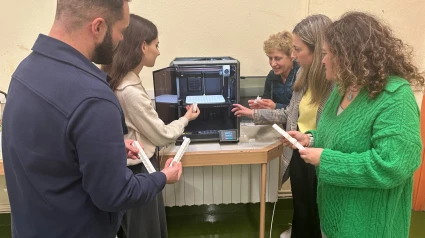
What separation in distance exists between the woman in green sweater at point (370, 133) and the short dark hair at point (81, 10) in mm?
645

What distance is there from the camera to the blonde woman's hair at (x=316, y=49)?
4.63 feet

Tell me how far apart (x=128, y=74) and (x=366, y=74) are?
0.84 metres

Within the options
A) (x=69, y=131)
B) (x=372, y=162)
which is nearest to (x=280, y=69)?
(x=372, y=162)

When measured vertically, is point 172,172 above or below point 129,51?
below

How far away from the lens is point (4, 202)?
222 centimetres

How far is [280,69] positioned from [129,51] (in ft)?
2.83

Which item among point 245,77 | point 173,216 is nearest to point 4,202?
point 173,216

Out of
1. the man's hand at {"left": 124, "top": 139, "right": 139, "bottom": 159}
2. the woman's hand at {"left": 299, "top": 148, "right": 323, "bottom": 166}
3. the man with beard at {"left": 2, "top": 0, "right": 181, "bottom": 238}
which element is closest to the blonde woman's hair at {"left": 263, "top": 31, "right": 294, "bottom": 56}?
the woman's hand at {"left": 299, "top": 148, "right": 323, "bottom": 166}

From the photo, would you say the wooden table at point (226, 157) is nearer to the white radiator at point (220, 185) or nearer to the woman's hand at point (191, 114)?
the woman's hand at point (191, 114)

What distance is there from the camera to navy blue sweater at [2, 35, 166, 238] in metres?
0.71

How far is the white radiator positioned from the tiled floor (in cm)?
19

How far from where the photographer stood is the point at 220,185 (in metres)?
2.16

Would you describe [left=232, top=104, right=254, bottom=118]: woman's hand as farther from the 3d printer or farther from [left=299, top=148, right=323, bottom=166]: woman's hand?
[left=299, top=148, right=323, bottom=166]: woman's hand

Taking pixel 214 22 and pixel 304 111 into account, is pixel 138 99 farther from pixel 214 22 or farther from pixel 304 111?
pixel 214 22
